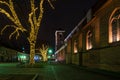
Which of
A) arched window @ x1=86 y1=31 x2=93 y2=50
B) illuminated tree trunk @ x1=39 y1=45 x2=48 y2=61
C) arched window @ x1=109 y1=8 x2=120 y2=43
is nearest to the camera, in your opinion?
arched window @ x1=109 y1=8 x2=120 y2=43

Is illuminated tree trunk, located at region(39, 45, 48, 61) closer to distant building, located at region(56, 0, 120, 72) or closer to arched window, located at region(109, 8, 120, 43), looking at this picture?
distant building, located at region(56, 0, 120, 72)

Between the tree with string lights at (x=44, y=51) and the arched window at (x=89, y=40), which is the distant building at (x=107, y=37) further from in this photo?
the tree with string lights at (x=44, y=51)

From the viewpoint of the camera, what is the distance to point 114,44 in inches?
1158

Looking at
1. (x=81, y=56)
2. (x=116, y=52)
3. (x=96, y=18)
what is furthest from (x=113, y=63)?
(x=81, y=56)

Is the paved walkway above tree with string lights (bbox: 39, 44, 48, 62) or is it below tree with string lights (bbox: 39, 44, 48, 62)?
below

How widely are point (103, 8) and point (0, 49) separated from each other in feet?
227

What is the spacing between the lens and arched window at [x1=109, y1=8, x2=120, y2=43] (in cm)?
2974

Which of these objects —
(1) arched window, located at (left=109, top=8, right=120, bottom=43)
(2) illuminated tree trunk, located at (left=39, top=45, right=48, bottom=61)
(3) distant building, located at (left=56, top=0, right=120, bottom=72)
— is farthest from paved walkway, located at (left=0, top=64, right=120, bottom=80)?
(2) illuminated tree trunk, located at (left=39, top=45, right=48, bottom=61)

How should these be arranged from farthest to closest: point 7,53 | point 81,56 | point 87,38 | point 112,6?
point 7,53
point 81,56
point 87,38
point 112,6

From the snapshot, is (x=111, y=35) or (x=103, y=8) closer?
(x=111, y=35)

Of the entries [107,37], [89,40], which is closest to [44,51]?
[89,40]

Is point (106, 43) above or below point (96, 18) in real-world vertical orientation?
below

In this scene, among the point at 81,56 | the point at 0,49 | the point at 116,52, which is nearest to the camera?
the point at 116,52

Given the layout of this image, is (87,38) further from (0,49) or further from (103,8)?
(0,49)
